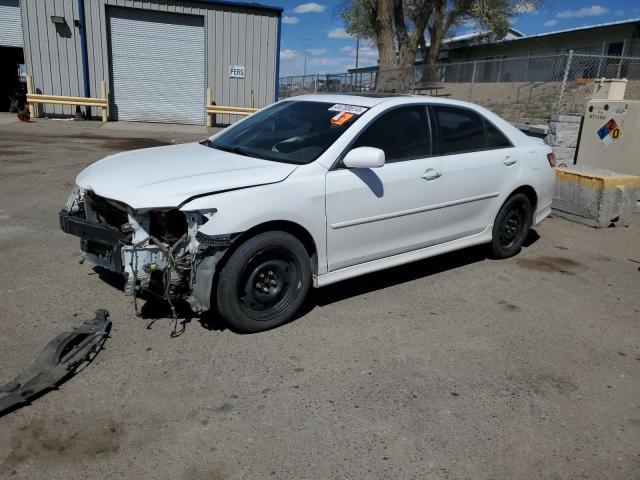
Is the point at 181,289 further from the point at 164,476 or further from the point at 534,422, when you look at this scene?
the point at 534,422

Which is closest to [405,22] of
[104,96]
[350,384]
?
[104,96]

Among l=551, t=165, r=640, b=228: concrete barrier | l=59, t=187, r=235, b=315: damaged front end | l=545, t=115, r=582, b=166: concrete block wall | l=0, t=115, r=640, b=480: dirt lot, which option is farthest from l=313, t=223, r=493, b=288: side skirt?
l=545, t=115, r=582, b=166: concrete block wall

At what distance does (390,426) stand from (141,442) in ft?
4.22

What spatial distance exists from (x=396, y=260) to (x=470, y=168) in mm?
1195

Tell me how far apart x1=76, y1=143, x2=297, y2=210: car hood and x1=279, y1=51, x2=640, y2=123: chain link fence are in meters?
4.14

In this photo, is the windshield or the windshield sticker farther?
the windshield sticker

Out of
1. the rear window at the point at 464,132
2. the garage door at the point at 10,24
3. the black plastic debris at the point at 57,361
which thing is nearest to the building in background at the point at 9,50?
the garage door at the point at 10,24

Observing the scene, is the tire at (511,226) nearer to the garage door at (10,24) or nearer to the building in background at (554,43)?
the garage door at (10,24)

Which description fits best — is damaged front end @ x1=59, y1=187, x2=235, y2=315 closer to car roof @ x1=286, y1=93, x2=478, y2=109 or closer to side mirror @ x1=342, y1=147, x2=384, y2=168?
side mirror @ x1=342, y1=147, x2=384, y2=168

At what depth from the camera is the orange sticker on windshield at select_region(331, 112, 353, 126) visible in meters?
4.28

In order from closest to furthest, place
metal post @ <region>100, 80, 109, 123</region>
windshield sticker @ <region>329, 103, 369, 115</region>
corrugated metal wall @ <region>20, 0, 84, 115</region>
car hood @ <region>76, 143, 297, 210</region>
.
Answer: car hood @ <region>76, 143, 297, 210</region>, windshield sticker @ <region>329, 103, 369, 115</region>, corrugated metal wall @ <region>20, 0, 84, 115</region>, metal post @ <region>100, 80, 109, 123</region>

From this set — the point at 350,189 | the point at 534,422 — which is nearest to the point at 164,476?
the point at 534,422

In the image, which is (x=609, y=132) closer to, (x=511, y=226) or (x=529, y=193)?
(x=529, y=193)

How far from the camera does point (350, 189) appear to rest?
4.01 metres
